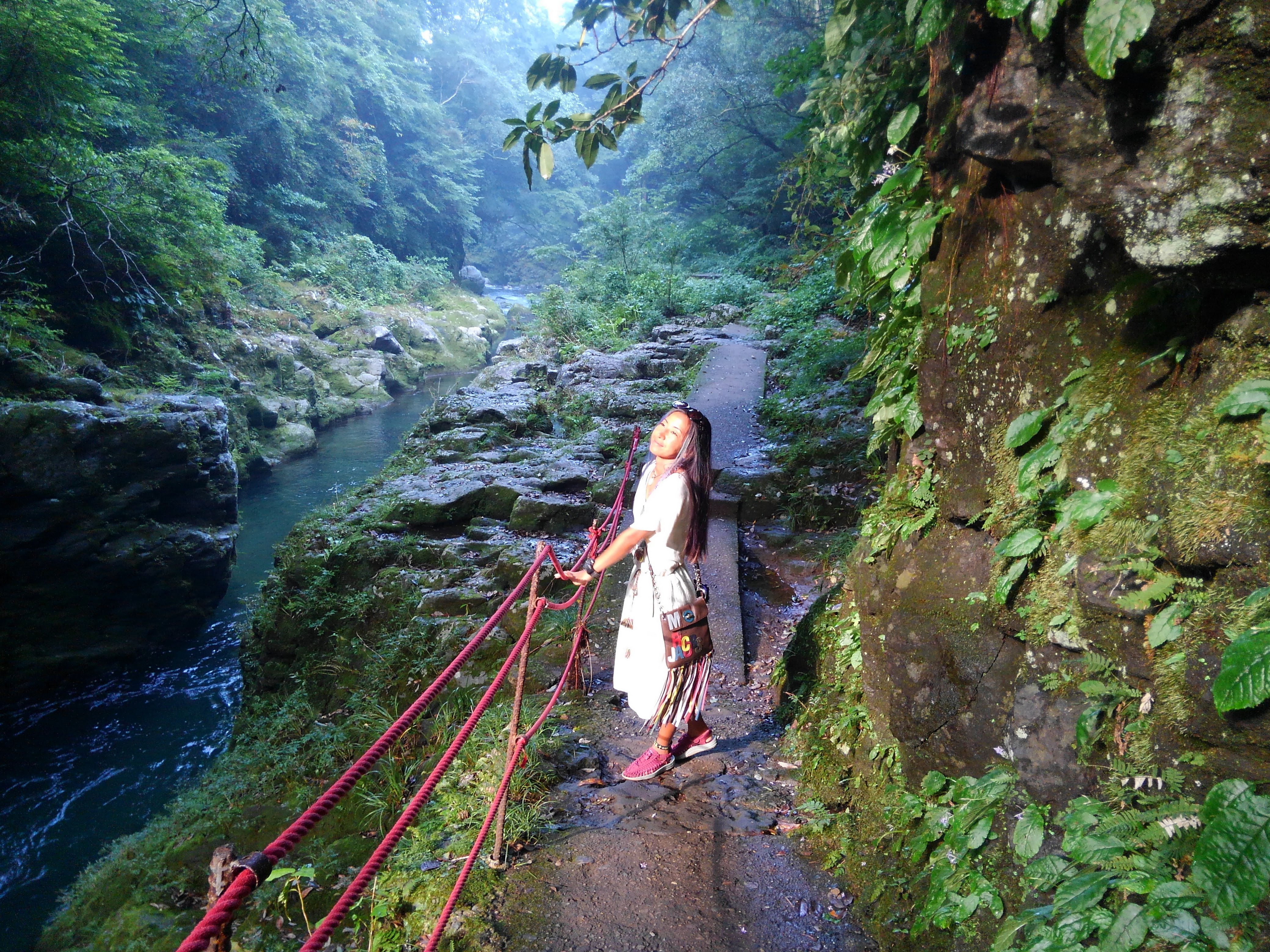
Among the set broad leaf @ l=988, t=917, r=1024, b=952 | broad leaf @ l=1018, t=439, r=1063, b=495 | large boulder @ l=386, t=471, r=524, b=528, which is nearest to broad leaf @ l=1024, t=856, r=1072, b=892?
broad leaf @ l=988, t=917, r=1024, b=952

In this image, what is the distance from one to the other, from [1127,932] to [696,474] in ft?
6.89

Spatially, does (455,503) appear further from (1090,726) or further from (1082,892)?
(1082,892)

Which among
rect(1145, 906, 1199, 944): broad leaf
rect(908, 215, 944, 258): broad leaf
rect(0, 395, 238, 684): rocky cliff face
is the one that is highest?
rect(908, 215, 944, 258): broad leaf

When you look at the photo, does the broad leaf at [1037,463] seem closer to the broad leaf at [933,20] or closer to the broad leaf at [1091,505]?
the broad leaf at [1091,505]

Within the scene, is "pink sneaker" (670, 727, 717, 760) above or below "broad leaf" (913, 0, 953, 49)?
below

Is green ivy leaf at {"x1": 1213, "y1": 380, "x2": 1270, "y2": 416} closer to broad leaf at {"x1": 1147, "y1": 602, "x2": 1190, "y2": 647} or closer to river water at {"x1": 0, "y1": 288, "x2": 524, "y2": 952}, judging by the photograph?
broad leaf at {"x1": 1147, "y1": 602, "x2": 1190, "y2": 647}

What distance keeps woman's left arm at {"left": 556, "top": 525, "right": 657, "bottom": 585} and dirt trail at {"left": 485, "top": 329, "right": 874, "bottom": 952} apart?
1034 millimetres

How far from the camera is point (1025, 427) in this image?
224cm

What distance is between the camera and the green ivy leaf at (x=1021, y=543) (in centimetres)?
214

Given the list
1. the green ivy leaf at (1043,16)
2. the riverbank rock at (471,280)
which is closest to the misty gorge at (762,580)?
the green ivy leaf at (1043,16)

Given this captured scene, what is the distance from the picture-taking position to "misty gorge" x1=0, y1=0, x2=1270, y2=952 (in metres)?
1.69

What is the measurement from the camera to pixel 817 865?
274 cm

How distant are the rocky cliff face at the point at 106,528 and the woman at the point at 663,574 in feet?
30.4

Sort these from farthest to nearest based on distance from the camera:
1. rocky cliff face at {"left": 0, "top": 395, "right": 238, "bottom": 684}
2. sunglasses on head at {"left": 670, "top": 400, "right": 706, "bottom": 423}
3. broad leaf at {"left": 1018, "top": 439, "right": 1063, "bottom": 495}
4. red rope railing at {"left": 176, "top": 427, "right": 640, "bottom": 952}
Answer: rocky cliff face at {"left": 0, "top": 395, "right": 238, "bottom": 684}
sunglasses on head at {"left": 670, "top": 400, "right": 706, "bottom": 423}
broad leaf at {"left": 1018, "top": 439, "right": 1063, "bottom": 495}
red rope railing at {"left": 176, "top": 427, "right": 640, "bottom": 952}
